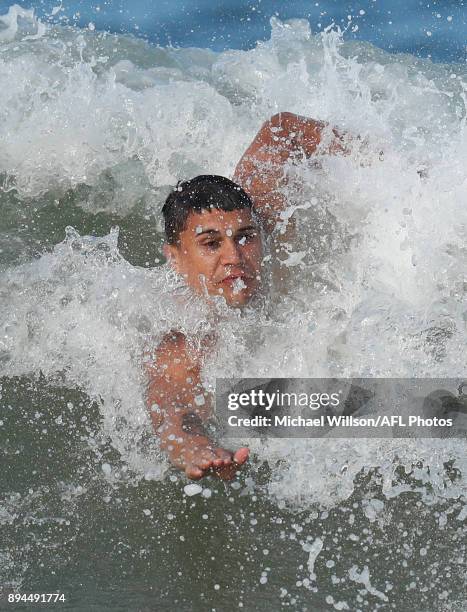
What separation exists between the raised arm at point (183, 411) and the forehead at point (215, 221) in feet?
1.69

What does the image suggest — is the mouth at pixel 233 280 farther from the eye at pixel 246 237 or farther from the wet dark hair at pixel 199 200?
the wet dark hair at pixel 199 200

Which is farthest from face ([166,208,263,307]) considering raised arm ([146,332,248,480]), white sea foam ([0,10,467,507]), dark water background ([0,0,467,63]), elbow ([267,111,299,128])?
dark water background ([0,0,467,63])

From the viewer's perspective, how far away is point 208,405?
3467 mm

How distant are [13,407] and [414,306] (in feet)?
5.83

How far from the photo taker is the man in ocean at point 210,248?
3.05m

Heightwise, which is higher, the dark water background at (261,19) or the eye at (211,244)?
the dark water background at (261,19)

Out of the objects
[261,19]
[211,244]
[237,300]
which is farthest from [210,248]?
[261,19]

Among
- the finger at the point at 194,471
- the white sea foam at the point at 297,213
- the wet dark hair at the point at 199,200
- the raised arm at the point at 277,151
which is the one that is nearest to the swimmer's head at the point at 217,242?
the wet dark hair at the point at 199,200

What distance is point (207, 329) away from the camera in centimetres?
370

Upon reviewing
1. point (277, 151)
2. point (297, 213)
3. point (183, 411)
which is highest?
point (277, 151)

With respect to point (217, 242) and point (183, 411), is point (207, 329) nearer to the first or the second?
point (217, 242)

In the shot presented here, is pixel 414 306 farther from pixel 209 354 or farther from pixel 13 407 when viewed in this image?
pixel 13 407

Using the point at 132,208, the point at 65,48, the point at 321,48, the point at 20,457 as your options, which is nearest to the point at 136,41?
the point at 65,48

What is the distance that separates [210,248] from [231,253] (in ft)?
0.34
